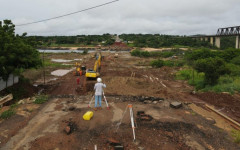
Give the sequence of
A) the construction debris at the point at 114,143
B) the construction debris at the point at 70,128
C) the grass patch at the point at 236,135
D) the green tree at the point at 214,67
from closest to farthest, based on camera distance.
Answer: the construction debris at the point at 114,143, the grass patch at the point at 236,135, the construction debris at the point at 70,128, the green tree at the point at 214,67

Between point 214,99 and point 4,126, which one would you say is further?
point 214,99

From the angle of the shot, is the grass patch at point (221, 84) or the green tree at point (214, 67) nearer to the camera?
the grass patch at point (221, 84)

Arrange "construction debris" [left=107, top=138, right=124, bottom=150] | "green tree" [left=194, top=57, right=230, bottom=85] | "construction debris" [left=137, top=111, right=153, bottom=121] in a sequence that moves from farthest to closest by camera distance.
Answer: "green tree" [left=194, top=57, right=230, bottom=85]
"construction debris" [left=137, top=111, right=153, bottom=121]
"construction debris" [left=107, top=138, right=124, bottom=150]

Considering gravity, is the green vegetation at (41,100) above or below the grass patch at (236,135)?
above

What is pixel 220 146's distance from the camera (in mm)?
6168

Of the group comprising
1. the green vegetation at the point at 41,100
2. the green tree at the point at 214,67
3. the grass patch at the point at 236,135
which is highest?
the green tree at the point at 214,67

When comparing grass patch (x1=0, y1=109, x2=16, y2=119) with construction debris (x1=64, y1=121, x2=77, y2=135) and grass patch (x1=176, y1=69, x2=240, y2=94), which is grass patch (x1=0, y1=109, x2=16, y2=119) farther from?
grass patch (x1=176, y1=69, x2=240, y2=94)

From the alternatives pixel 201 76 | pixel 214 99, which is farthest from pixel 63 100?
pixel 201 76

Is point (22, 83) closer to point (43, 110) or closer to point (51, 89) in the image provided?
point (51, 89)

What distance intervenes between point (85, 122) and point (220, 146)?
5202 millimetres

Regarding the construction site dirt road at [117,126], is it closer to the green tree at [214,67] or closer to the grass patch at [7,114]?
the grass patch at [7,114]

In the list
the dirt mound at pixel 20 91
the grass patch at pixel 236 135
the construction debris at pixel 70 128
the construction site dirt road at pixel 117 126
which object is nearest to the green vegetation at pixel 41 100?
the construction site dirt road at pixel 117 126

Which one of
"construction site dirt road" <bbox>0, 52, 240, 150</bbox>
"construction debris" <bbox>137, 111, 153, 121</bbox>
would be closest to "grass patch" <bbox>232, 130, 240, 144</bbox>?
"construction site dirt road" <bbox>0, 52, 240, 150</bbox>

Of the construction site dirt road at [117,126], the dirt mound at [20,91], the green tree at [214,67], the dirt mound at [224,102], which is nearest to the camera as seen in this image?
the construction site dirt road at [117,126]
